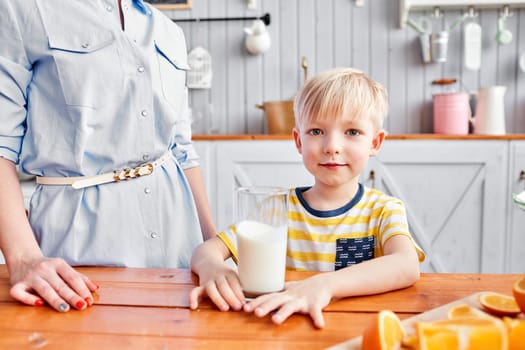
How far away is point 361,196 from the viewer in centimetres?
120

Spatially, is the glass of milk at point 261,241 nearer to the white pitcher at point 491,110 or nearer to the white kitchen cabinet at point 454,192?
the white kitchen cabinet at point 454,192

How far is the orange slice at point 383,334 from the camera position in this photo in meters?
0.60

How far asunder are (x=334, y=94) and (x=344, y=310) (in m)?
0.50

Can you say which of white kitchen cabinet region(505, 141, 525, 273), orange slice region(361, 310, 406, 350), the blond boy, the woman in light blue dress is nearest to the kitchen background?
white kitchen cabinet region(505, 141, 525, 273)

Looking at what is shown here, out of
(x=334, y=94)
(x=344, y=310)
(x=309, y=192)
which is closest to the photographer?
(x=344, y=310)

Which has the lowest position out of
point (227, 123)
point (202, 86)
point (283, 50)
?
point (227, 123)

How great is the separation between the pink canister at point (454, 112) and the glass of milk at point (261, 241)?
8.13 ft

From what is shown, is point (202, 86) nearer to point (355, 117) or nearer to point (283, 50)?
point (283, 50)

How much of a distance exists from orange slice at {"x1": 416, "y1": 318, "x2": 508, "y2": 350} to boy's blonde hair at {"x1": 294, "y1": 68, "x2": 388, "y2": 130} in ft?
2.02

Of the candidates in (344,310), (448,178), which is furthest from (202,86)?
(344,310)

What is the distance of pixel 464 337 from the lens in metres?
0.59

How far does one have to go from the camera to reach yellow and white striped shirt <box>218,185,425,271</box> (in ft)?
3.81

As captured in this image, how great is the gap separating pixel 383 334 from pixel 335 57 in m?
2.94

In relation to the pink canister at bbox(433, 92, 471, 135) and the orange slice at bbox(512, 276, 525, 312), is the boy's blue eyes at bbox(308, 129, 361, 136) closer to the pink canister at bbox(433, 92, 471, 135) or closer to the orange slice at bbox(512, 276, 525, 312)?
the orange slice at bbox(512, 276, 525, 312)
